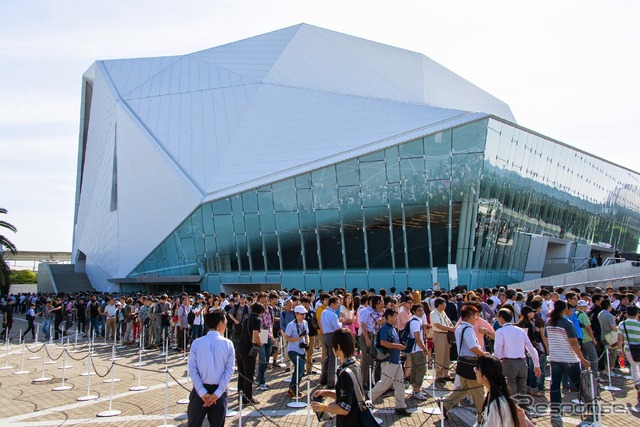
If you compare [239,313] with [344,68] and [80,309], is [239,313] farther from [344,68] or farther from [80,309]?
[344,68]

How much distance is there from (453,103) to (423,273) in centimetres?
1768

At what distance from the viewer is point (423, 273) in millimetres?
29547

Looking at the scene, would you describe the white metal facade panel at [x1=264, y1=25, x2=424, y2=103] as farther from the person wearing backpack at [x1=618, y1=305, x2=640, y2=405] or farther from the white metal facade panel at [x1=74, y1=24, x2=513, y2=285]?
the person wearing backpack at [x1=618, y1=305, x2=640, y2=405]

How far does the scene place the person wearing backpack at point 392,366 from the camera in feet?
31.9

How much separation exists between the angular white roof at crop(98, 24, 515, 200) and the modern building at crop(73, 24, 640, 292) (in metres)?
0.13

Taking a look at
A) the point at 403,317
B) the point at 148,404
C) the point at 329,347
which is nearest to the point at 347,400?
the point at 329,347

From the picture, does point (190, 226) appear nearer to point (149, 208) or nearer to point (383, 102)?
point (149, 208)

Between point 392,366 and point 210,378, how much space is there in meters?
4.04

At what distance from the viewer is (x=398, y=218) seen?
29.9 metres

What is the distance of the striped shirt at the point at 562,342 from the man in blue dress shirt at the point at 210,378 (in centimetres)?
581

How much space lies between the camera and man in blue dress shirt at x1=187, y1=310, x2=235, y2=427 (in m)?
6.86

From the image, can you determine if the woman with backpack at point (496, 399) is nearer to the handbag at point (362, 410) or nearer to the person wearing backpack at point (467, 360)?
the handbag at point (362, 410)

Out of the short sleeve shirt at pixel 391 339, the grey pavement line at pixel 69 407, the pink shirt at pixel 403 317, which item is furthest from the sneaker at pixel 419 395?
the grey pavement line at pixel 69 407

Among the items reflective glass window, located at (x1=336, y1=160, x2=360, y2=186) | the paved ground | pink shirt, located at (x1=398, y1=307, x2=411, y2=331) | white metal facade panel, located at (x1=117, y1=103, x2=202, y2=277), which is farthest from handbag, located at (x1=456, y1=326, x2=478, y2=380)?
white metal facade panel, located at (x1=117, y1=103, x2=202, y2=277)
